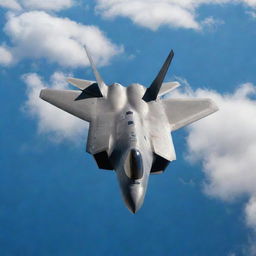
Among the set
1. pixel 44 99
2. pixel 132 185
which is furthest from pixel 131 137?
pixel 44 99

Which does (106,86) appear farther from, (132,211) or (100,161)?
(132,211)

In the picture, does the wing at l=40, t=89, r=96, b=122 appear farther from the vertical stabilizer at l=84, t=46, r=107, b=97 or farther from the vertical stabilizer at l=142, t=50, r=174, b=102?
the vertical stabilizer at l=142, t=50, r=174, b=102

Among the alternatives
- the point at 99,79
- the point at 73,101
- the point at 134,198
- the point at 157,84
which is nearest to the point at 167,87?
the point at 157,84

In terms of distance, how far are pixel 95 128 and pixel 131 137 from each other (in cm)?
245

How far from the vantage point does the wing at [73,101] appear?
1567 centimetres

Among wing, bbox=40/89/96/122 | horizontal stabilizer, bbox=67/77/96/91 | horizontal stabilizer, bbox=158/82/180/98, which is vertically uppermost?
horizontal stabilizer, bbox=158/82/180/98

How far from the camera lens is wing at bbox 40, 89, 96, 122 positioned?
51.4 feet

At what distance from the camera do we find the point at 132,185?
10703 mm

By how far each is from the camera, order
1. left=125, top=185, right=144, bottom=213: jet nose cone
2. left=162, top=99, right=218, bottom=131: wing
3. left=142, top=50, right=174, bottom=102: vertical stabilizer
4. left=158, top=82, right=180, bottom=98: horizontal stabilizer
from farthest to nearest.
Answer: left=158, top=82, right=180, bottom=98: horizontal stabilizer
left=162, top=99, right=218, bottom=131: wing
left=142, top=50, right=174, bottom=102: vertical stabilizer
left=125, top=185, right=144, bottom=213: jet nose cone

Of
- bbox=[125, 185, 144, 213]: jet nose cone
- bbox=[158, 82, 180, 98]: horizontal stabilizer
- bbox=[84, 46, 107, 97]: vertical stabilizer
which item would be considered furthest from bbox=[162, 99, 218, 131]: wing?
bbox=[125, 185, 144, 213]: jet nose cone

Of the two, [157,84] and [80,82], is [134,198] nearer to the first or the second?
[157,84]

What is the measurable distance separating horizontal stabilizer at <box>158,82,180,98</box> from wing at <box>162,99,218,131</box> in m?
0.64

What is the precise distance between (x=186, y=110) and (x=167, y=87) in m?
2.02

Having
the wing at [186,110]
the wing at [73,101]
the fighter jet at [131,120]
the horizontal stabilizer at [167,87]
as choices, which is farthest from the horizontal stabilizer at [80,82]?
the wing at [186,110]
